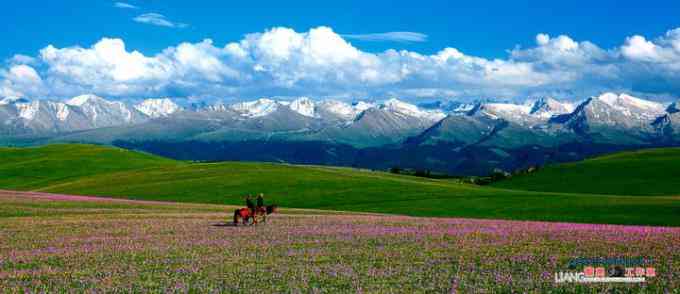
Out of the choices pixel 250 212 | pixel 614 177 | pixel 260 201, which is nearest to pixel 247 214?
pixel 250 212

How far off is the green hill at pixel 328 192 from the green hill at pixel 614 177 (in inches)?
882

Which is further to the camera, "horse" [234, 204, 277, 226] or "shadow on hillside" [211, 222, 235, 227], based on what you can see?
"shadow on hillside" [211, 222, 235, 227]

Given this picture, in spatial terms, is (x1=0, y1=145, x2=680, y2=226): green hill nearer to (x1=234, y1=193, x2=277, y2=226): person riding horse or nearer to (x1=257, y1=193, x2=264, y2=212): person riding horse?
(x1=257, y1=193, x2=264, y2=212): person riding horse

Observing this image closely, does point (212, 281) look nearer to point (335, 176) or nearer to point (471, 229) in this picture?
point (471, 229)

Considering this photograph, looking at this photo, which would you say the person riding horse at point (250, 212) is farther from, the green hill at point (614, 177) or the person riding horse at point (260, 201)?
the green hill at point (614, 177)

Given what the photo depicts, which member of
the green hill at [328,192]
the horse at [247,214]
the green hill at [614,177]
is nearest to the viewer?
the horse at [247,214]

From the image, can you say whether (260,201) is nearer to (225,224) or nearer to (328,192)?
(225,224)

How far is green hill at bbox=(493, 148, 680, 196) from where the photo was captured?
360 feet

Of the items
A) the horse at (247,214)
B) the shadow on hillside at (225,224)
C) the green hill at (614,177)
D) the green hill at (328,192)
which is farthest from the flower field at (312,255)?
the green hill at (614,177)

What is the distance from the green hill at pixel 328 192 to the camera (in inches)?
2717

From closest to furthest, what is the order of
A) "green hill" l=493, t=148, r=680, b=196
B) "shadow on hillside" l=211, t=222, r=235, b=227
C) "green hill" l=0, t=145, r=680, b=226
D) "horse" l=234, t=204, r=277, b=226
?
"horse" l=234, t=204, r=277, b=226, "shadow on hillside" l=211, t=222, r=235, b=227, "green hill" l=0, t=145, r=680, b=226, "green hill" l=493, t=148, r=680, b=196

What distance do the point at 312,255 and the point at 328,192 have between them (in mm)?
66321

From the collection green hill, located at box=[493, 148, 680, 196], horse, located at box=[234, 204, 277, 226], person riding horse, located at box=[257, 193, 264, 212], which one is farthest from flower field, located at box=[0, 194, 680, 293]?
green hill, located at box=[493, 148, 680, 196]

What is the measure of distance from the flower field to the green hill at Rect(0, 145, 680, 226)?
90.0 feet
